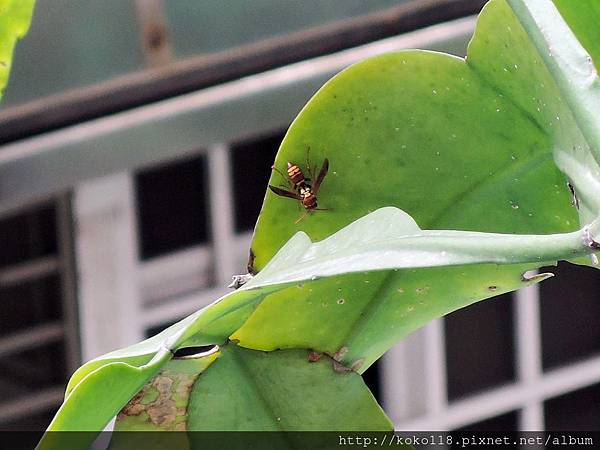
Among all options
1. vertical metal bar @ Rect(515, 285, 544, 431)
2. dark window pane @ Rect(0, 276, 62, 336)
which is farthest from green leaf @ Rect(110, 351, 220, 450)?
vertical metal bar @ Rect(515, 285, 544, 431)

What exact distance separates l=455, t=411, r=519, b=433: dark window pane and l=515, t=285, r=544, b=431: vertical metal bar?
0.04 m

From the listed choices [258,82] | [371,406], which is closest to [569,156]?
[371,406]

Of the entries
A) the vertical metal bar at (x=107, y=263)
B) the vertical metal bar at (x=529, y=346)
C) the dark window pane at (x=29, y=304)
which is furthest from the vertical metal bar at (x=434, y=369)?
the dark window pane at (x=29, y=304)

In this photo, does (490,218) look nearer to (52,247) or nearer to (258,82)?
(258,82)

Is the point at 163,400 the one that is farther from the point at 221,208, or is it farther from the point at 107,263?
the point at 221,208

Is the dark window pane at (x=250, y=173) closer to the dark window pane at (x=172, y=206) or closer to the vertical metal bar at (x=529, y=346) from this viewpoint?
the dark window pane at (x=172, y=206)

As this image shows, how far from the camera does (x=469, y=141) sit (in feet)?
1.34

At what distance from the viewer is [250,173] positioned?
1.79m

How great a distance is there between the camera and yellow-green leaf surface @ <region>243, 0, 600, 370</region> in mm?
389

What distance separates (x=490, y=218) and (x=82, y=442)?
0.20 m

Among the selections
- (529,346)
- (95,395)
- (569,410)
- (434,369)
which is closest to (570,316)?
(529,346)

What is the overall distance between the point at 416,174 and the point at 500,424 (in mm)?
1940

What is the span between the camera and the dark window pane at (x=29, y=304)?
1741mm

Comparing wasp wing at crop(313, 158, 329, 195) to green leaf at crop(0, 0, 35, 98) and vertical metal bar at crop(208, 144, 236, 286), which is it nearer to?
green leaf at crop(0, 0, 35, 98)
